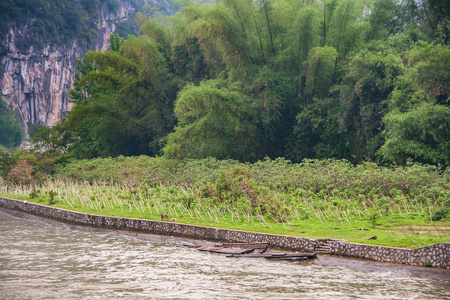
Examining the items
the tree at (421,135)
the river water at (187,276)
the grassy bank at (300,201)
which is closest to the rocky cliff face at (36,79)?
the grassy bank at (300,201)

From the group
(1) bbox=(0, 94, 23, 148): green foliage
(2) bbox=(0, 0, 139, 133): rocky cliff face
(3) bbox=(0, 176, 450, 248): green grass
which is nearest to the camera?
(3) bbox=(0, 176, 450, 248): green grass

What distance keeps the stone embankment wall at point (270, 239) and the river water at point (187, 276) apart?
0.23 metres

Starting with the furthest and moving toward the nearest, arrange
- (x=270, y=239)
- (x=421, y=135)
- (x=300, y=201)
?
(x=421, y=135) < (x=300, y=201) < (x=270, y=239)

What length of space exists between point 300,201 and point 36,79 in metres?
59.3

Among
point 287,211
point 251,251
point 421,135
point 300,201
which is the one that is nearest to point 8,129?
point 300,201

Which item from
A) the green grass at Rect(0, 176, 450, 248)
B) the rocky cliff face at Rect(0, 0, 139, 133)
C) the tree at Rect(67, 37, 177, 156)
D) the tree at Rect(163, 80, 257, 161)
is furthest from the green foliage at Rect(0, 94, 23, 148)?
the green grass at Rect(0, 176, 450, 248)

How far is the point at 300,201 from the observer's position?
616 inches

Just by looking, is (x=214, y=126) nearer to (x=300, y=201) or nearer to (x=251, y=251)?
(x=300, y=201)

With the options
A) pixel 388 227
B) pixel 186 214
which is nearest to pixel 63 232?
pixel 186 214

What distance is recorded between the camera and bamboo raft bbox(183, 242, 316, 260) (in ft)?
35.5

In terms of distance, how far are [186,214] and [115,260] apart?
4360 mm

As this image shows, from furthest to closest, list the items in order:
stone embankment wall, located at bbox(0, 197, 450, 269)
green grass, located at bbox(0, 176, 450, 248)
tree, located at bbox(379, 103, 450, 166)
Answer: tree, located at bbox(379, 103, 450, 166), green grass, located at bbox(0, 176, 450, 248), stone embankment wall, located at bbox(0, 197, 450, 269)

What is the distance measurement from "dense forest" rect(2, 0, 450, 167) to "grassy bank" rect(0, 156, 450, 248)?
7.06ft

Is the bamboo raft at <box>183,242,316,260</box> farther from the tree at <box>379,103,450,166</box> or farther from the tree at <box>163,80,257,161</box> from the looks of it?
the tree at <box>163,80,257,161</box>
